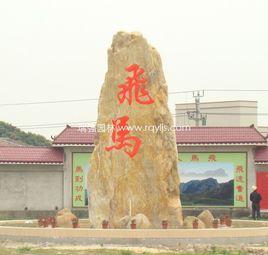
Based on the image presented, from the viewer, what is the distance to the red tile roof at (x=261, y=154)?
31.4 meters

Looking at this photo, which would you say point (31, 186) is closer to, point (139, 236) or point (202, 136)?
point (202, 136)

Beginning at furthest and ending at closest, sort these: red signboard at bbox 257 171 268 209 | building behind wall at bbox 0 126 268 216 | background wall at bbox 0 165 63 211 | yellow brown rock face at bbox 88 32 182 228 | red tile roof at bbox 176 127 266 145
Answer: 1. background wall at bbox 0 165 63 211
2. building behind wall at bbox 0 126 268 216
3. red signboard at bbox 257 171 268 209
4. red tile roof at bbox 176 127 266 145
5. yellow brown rock face at bbox 88 32 182 228

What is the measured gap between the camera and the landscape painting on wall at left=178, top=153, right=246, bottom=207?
31.9 m

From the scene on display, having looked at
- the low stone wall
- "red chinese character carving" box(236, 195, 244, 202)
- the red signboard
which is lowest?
the low stone wall

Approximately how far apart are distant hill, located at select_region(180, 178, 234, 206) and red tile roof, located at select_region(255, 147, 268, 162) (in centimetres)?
136

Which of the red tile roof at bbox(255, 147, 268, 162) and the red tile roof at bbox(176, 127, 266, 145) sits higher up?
the red tile roof at bbox(176, 127, 266, 145)

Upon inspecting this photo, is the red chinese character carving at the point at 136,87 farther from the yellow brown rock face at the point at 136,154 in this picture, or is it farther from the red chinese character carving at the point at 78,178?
the red chinese character carving at the point at 78,178

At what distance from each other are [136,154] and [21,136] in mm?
56406

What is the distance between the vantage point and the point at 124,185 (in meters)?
20.4

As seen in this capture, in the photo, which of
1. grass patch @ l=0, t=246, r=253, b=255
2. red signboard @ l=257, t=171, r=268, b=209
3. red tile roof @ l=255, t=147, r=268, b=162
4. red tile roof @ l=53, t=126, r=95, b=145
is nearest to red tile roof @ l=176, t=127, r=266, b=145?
red tile roof @ l=255, t=147, r=268, b=162

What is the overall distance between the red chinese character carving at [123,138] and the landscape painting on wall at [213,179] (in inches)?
455

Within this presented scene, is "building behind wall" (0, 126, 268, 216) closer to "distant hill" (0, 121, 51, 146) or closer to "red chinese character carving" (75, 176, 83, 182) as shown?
"red chinese character carving" (75, 176, 83, 182)

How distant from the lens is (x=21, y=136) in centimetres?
7588

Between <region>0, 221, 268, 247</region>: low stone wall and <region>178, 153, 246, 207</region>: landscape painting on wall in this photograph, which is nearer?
<region>0, 221, 268, 247</region>: low stone wall
